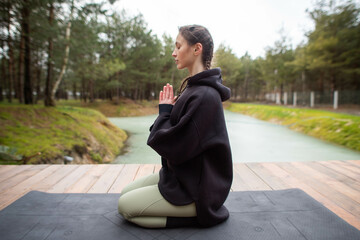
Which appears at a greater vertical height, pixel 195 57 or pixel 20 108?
pixel 195 57

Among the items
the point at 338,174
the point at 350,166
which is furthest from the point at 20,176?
the point at 350,166

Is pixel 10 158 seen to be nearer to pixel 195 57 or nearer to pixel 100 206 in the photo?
pixel 100 206

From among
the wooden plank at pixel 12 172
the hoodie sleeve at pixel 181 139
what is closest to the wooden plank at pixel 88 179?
the wooden plank at pixel 12 172

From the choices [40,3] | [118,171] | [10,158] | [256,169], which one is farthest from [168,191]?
[40,3]

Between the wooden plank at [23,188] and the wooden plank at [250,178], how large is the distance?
194 centimetres

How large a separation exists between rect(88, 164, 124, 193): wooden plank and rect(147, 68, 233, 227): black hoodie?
96 cm

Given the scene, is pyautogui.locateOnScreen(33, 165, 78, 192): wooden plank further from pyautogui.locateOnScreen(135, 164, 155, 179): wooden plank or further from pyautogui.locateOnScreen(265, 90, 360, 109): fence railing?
pyautogui.locateOnScreen(265, 90, 360, 109): fence railing

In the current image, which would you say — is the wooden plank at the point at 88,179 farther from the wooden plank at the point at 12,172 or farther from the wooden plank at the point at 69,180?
the wooden plank at the point at 12,172

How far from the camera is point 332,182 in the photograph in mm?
2266

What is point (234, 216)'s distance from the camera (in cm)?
152

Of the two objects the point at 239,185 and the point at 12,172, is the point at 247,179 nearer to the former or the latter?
the point at 239,185

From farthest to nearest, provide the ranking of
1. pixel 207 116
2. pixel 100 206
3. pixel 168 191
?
pixel 100 206 → pixel 168 191 → pixel 207 116

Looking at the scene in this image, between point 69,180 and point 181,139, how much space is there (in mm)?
1605

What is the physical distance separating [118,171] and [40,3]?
388 centimetres
